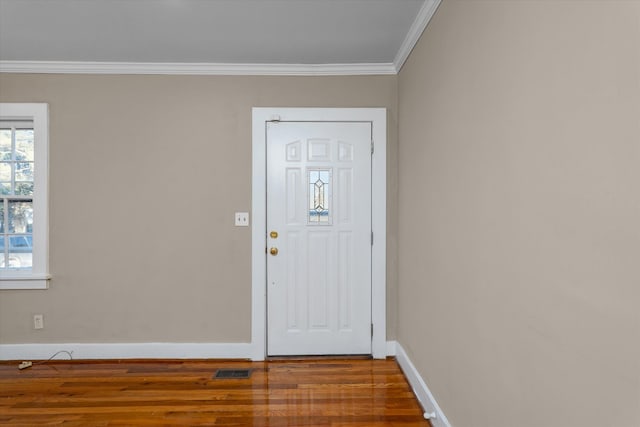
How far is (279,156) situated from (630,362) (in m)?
2.70

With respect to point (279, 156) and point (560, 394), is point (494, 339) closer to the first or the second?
point (560, 394)

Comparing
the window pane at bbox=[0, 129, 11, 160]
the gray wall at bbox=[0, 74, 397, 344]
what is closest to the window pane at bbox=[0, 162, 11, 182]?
the window pane at bbox=[0, 129, 11, 160]

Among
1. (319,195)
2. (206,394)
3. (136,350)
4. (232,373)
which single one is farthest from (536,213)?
(136,350)

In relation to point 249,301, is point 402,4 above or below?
above

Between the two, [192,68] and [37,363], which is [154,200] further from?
[37,363]

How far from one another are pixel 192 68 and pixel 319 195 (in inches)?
59.2

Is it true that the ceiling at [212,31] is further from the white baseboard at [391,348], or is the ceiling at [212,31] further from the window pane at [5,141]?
the white baseboard at [391,348]

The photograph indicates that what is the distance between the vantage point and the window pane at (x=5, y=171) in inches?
127

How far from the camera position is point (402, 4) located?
2264 millimetres

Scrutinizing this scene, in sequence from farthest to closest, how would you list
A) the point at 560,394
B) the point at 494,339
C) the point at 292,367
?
the point at 292,367, the point at 494,339, the point at 560,394

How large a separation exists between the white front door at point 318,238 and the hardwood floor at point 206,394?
231mm

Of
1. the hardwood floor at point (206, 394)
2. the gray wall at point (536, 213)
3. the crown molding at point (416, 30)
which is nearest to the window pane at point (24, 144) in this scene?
the hardwood floor at point (206, 394)

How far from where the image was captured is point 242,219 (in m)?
3.21

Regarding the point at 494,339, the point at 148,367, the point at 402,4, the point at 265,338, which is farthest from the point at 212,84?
the point at 494,339
